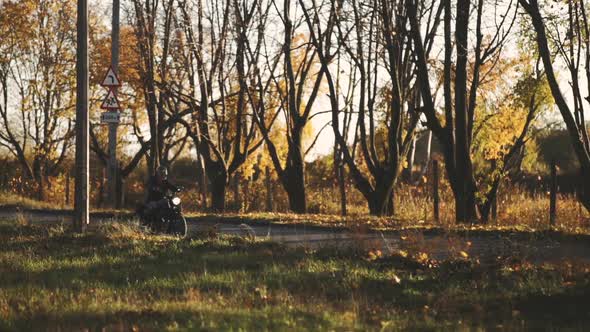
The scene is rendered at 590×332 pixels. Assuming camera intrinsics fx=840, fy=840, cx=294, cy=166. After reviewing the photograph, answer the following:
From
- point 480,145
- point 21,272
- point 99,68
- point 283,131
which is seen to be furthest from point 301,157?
point 21,272

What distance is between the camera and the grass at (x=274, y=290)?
7445mm

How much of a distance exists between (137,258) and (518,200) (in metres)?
20.2

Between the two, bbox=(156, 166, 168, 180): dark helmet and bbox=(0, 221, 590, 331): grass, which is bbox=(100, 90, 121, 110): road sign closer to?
bbox=(156, 166, 168, 180): dark helmet

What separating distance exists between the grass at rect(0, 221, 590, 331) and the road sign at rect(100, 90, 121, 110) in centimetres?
683

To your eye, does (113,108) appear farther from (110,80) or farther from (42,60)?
(42,60)

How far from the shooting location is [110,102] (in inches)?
753

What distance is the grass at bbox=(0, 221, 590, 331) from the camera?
745cm

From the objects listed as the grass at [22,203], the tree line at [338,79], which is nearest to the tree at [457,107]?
the tree line at [338,79]

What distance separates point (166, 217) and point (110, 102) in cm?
467

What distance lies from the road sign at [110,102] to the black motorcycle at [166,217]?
4236 millimetres

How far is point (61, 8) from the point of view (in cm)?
3772

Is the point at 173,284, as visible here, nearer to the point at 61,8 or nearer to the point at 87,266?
the point at 87,266

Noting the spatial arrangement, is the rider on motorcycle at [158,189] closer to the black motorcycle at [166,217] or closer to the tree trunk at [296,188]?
the black motorcycle at [166,217]

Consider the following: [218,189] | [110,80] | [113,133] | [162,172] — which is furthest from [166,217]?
[218,189]
